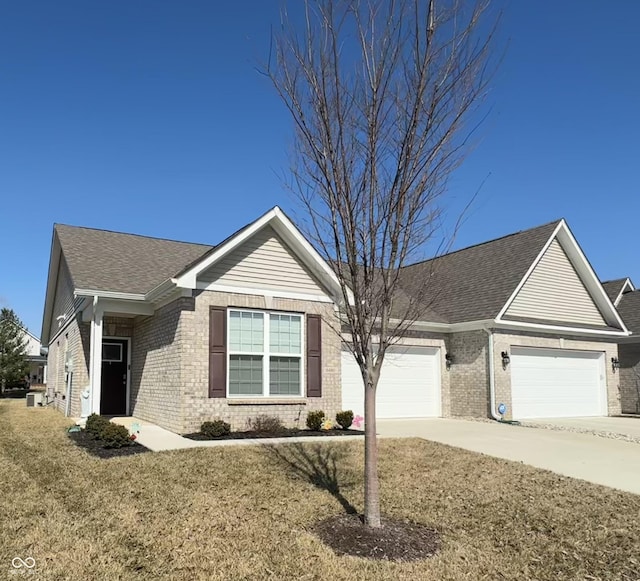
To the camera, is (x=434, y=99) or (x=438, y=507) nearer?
(x=434, y=99)

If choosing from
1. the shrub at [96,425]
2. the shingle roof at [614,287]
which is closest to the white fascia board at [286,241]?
the shrub at [96,425]

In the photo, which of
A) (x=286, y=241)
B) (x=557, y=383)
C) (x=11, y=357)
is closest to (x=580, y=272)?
(x=557, y=383)

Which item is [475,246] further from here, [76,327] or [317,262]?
[76,327]

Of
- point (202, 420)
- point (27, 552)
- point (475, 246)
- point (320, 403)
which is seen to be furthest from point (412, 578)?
point (475, 246)

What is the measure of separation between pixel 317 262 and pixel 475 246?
1067 centimetres

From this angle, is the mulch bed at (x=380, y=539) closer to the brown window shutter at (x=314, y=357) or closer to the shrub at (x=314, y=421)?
the shrub at (x=314, y=421)

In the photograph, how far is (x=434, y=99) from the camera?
5.68 metres

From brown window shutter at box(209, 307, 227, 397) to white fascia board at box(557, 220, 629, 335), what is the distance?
39.1ft

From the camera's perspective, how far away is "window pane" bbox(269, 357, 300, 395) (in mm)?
13047

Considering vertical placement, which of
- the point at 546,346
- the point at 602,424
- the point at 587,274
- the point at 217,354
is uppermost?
the point at 587,274

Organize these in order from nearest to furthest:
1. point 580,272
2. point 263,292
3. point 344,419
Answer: point 344,419
point 263,292
point 580,272

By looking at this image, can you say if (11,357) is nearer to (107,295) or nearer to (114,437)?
(107,295)

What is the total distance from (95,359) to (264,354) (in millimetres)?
3756

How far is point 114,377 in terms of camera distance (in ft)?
52.5
